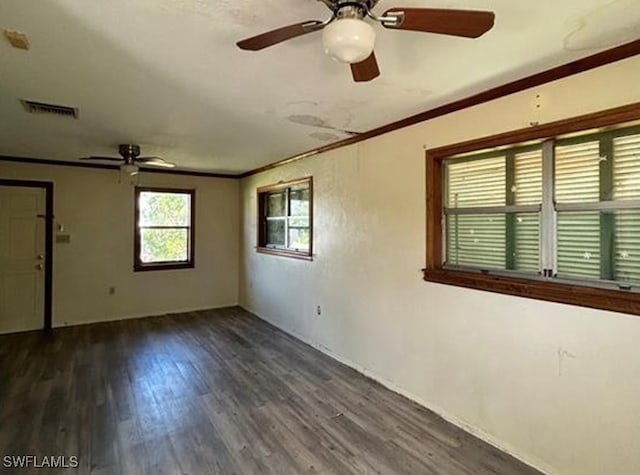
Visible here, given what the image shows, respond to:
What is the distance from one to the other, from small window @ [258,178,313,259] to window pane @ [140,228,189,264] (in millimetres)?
1396

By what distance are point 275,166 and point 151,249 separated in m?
2.54

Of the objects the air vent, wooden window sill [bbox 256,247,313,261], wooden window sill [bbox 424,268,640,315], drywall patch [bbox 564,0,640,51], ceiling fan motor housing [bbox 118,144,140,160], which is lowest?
wooden window sill [bbox 424,268,640,315]

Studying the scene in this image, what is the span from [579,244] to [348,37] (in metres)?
1.86

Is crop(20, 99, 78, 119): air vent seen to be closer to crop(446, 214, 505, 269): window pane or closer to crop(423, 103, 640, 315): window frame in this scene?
crop(423, 103, 640, 315): window frame

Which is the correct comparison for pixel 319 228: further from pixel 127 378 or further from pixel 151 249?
pixel 151 249

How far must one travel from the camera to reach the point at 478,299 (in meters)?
2.61

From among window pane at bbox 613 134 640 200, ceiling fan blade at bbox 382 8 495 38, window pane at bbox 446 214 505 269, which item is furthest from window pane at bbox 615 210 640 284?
ceiling fan blade at bbox 382 8 495 38

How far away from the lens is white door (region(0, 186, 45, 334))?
194 inches

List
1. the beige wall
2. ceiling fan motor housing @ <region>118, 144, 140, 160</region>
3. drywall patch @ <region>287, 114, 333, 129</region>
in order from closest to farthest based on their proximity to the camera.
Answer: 1. drywall patch @ <region>287, 114, 333, 129</region>
2. ceiling fan motor housing @ <region>118, 144, 140, 160</region>
3. the beige wall

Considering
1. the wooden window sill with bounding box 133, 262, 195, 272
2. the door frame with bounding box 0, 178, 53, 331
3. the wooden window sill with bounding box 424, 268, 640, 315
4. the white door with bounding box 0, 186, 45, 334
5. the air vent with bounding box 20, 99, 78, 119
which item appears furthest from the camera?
the wooden window sill with bounding box 133, 262, 195, 272

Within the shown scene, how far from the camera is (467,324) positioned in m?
2.68

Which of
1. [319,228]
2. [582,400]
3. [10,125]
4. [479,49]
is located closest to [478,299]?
[582,400]

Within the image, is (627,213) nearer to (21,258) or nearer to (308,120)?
(308,120)

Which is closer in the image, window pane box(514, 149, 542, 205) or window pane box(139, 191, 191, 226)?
window pane box(514, 149, 542, 205)
